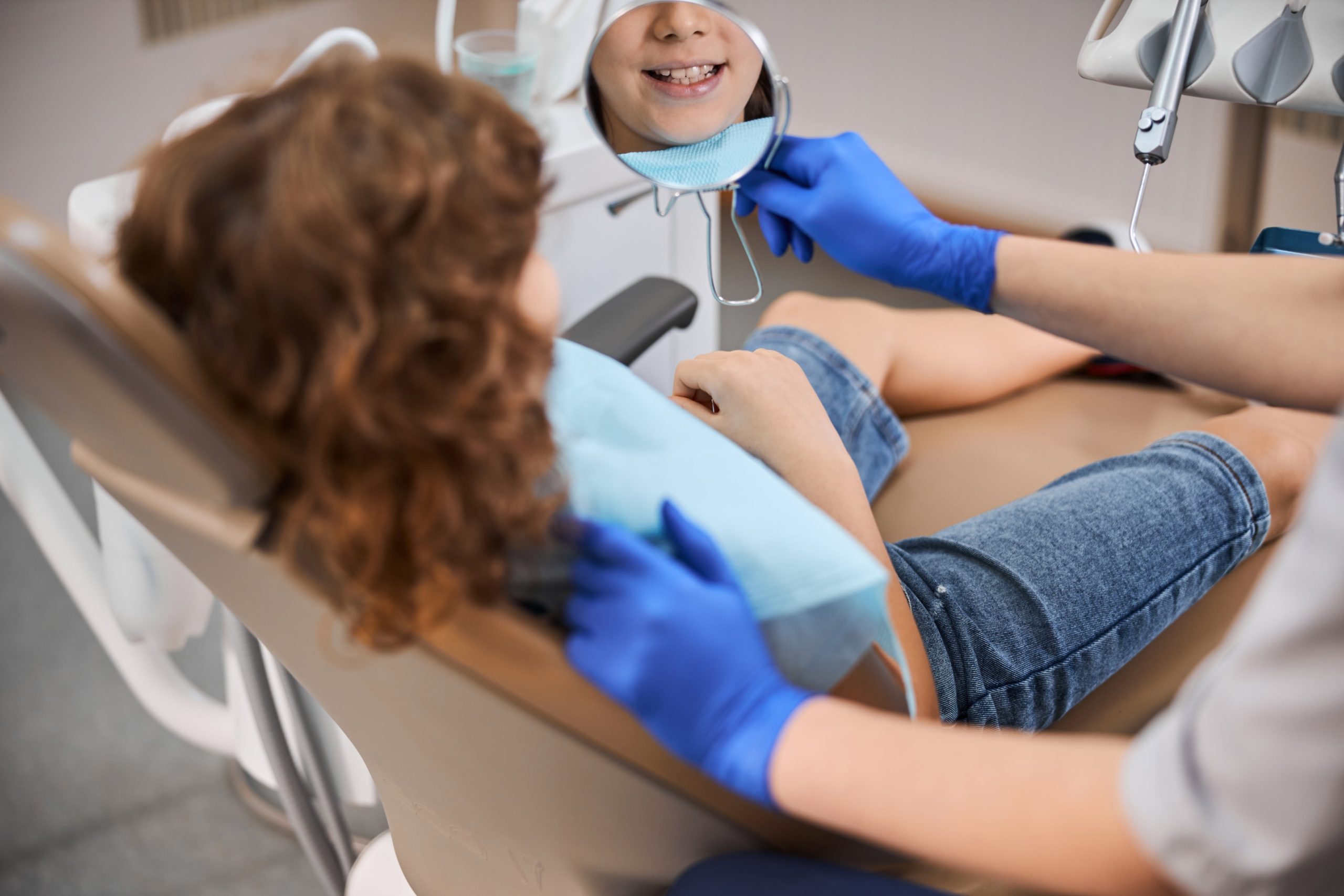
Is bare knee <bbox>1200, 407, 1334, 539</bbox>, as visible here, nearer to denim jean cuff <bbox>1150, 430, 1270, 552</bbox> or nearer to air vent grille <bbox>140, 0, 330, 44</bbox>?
denim jean cuff <bbox>1150, 430, 1270, 552</bbox>

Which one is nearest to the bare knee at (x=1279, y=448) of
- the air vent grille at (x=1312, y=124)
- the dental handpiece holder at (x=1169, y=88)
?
the dental handpiece holder at (x=1169, y=88)

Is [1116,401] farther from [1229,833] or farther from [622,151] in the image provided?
[1229,833]

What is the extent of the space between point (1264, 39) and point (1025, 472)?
17.9 inches

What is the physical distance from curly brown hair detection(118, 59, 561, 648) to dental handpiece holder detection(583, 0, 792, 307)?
0.28 m

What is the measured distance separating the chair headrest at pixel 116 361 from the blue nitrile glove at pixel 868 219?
0.55 meters

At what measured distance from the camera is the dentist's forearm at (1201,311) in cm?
72

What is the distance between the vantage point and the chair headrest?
0.44 m

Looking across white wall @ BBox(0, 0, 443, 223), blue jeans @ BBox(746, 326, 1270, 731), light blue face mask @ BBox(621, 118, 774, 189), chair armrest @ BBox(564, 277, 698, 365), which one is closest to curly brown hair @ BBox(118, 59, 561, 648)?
light blue face mask @ BBox(621, 118, 774, 189)

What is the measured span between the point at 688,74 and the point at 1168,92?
484mm

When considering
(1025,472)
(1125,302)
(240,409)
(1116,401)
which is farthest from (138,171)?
(1116,401)

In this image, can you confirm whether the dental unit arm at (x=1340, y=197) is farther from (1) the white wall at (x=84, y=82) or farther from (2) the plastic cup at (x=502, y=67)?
(1) the white wall at (x=84, y=82)

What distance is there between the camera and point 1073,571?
2.71 feet

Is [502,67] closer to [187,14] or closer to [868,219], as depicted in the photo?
[868,219]

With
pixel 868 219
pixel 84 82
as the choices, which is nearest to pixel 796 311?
pixel 868 219
